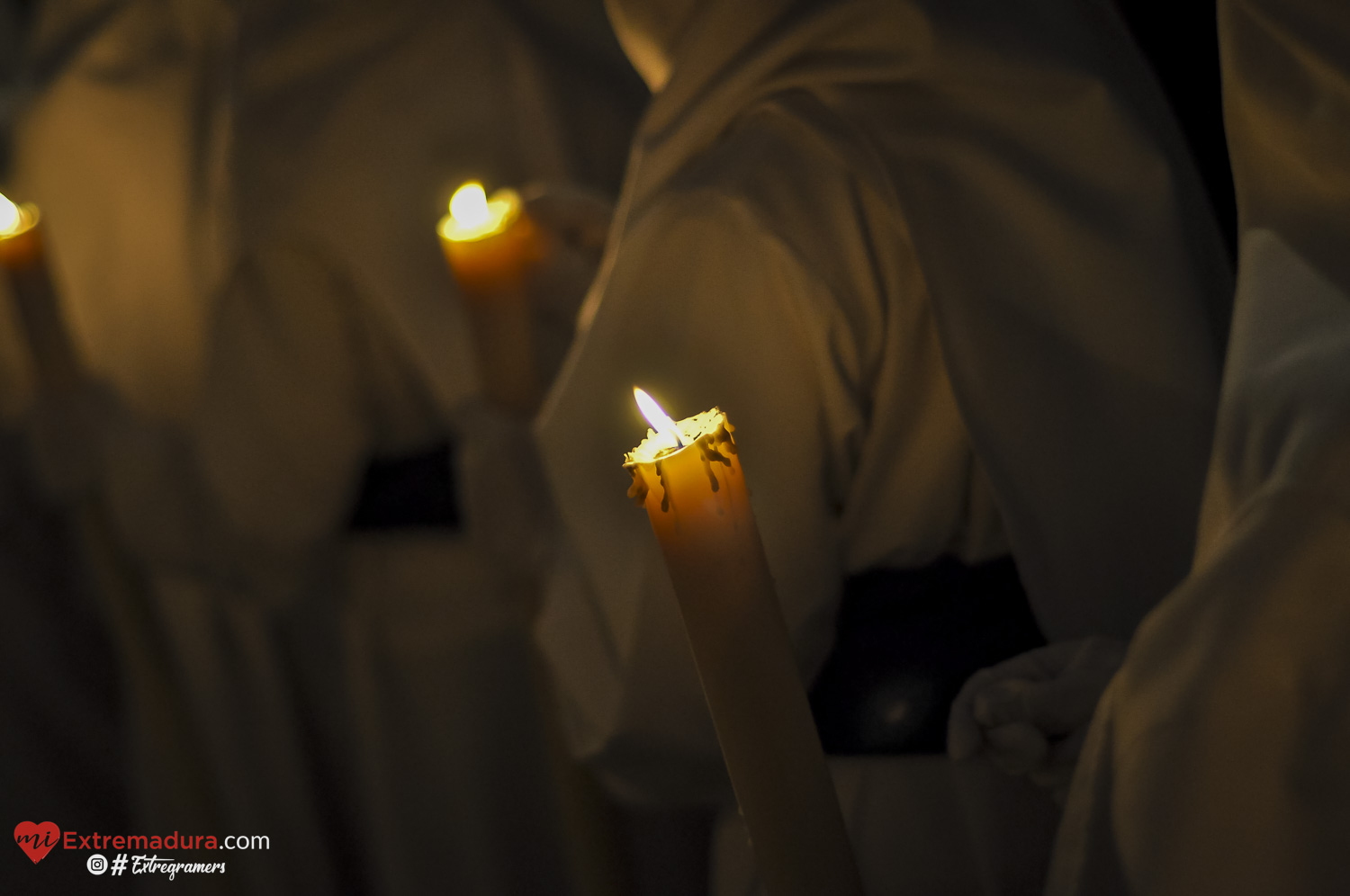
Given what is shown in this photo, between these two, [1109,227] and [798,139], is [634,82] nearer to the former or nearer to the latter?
[798,139]

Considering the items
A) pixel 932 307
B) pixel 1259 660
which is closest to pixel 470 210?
pixel 932 307

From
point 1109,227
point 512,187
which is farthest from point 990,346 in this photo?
point 512,187

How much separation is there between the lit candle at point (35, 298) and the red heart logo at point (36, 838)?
72 centimetres

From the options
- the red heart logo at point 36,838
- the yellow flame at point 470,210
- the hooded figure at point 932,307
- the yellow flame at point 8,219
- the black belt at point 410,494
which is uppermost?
the yellow flame at point 8,219

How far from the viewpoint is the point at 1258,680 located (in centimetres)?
68

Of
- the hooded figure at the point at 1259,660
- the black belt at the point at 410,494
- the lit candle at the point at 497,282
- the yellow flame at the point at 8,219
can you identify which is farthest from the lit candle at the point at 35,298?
the hooded figure at the point at 1259,660

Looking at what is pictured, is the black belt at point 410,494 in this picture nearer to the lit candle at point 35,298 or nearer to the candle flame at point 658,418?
the lit candle at point 35,298

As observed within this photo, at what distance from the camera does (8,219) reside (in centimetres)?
177

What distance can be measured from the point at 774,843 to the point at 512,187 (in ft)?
4.26

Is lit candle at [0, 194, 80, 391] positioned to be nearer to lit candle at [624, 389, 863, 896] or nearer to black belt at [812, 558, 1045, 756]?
black belt at [812, 558, 1045, 756]

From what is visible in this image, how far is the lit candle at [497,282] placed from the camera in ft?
4.58

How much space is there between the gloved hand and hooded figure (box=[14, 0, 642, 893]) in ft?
2.51

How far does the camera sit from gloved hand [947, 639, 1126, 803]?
3.20 ft

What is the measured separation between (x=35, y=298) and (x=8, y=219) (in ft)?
0.37
